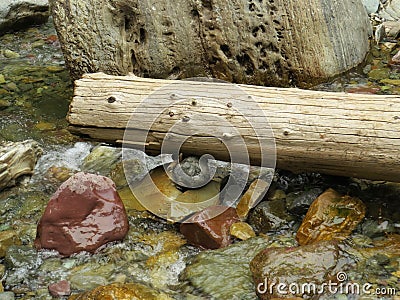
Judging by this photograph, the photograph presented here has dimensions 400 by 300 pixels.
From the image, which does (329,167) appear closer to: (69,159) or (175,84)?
(175,84)

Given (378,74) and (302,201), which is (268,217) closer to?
(302,201)

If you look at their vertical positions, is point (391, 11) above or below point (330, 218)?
below

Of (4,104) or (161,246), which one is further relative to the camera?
(4,104)

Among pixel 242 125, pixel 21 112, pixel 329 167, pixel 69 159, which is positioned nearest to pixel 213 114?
pixel 242 125

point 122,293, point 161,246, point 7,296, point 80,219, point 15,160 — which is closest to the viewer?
point 122,293

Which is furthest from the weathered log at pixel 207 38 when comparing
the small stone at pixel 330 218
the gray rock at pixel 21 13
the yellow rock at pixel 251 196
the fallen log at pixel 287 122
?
the gray rock at pixel 21 13

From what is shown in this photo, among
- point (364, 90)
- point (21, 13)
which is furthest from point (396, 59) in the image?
point (21, 13)
